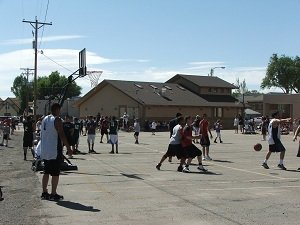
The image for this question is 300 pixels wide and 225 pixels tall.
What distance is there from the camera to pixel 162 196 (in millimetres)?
10375

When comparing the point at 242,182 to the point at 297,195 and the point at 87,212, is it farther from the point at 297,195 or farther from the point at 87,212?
the point at 87,212

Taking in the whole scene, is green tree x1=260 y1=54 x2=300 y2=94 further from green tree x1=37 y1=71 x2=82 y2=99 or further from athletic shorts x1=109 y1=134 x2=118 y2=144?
athletic shorts x1=109 y1=134 x2=118 y2=144

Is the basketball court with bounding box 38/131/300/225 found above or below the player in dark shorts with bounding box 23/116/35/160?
below

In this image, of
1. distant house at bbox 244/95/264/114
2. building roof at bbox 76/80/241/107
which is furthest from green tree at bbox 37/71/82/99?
building roof at bbox 76/80/241/107

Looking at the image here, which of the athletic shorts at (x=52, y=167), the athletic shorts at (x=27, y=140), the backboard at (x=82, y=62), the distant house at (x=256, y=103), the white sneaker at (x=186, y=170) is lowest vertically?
the white sneaker at (x=186, y=170)

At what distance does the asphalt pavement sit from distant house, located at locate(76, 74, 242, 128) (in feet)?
140

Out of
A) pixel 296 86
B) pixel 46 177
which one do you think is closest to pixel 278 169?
pixel 46 177

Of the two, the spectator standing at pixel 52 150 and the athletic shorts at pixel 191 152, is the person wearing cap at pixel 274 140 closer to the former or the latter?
the athletic shorts at pixel 191 152

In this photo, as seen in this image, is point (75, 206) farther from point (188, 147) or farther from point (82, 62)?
point (82, 62)

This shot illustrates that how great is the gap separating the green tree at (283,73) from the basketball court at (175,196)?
103 meters

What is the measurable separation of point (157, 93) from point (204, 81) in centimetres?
976

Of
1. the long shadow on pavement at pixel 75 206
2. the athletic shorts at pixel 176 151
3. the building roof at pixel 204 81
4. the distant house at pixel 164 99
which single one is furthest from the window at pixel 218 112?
the long shadow on pavement at pixel 75 206

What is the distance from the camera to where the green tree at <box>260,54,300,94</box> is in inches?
4552

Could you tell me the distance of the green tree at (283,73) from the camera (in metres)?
116
